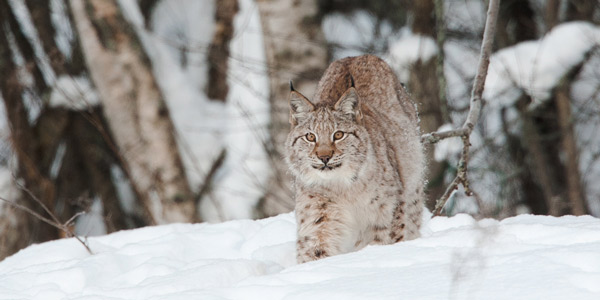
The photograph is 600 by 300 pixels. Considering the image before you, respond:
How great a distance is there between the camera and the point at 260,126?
330 inches

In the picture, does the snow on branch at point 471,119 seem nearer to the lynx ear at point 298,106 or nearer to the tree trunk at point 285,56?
the lynx ear at point 298,106

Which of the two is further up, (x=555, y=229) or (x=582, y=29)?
(x=582, y=29)

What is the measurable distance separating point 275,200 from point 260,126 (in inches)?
32.5

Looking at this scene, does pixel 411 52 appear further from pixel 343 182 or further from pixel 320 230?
pixel 320 230

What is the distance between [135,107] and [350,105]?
16.1 ft

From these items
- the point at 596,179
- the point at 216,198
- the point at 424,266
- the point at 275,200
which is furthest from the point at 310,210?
the point at 596,179

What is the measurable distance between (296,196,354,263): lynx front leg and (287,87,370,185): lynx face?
135 mm

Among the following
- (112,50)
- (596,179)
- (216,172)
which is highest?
(112,50)

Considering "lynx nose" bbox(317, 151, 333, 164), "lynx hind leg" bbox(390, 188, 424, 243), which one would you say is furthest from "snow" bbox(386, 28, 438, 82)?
"lynx nose" bbox(317, 151, 333, 164)

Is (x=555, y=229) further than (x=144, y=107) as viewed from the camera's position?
No

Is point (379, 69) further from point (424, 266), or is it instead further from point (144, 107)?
point (144, 107)

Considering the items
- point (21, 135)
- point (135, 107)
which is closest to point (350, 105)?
point (135, 107)

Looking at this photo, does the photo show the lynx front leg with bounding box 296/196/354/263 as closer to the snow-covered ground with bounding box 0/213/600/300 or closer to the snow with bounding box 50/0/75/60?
the snow-covered ground with bounding box 0/213/600/300

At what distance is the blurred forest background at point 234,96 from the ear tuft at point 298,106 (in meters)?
2.55
